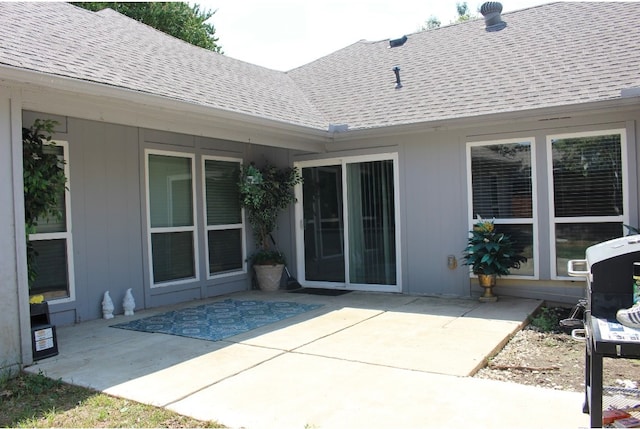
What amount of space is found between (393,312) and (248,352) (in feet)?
7.69

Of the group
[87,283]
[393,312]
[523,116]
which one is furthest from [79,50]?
[523,116]

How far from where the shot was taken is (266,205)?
8.34 m

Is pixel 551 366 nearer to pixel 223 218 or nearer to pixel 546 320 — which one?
pixel 546 320

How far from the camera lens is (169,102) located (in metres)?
5.36

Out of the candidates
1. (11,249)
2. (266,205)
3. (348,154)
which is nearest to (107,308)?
(11,249)

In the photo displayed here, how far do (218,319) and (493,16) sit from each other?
7.39 m

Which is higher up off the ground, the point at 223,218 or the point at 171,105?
the point at 171,105

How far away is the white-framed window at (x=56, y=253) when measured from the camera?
5801 millimetres

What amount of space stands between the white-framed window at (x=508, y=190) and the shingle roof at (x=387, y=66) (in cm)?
62

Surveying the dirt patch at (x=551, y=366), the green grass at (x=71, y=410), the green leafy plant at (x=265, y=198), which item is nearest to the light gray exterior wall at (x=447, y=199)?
the green leafy plant at (x=265, y=198)

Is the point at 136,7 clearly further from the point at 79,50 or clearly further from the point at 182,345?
the point at 182,345

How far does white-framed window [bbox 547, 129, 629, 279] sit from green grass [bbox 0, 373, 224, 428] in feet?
17.2

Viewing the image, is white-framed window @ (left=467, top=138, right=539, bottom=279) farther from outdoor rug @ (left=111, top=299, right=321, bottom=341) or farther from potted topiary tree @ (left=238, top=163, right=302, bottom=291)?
potted topiary tree @ (left=238, top=163, right=302, bottom=291)

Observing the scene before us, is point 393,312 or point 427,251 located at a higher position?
point 427,251
